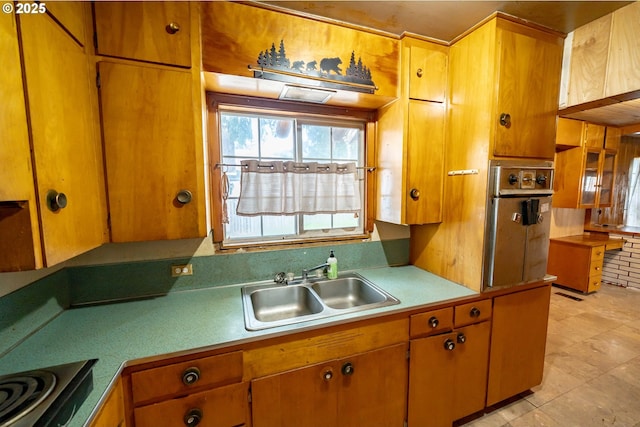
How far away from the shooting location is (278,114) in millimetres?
1729

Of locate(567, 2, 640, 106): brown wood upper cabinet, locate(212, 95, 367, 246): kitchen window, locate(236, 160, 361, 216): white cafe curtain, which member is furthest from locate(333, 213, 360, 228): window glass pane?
locate(567, 2, 640, 106): brown wood upper cabinet

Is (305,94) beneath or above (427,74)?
beneath

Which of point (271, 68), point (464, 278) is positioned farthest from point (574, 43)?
point (271, 68)

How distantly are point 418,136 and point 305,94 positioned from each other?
764 millimetres

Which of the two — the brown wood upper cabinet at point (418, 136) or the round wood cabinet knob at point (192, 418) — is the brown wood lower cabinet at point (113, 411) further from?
the brown wood upper cabinet at point (418, 136)

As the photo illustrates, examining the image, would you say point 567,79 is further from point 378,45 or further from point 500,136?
point 378,45

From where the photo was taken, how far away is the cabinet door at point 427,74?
1.57m

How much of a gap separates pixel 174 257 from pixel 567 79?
2702mm

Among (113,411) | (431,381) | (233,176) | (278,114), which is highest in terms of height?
(278,114)

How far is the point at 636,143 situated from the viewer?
13.0 feet

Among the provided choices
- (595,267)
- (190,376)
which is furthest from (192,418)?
(595,267)

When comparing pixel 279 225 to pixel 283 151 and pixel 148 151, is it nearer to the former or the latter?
pixel 283 151

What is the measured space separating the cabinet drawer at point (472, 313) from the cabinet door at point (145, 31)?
1929 mm

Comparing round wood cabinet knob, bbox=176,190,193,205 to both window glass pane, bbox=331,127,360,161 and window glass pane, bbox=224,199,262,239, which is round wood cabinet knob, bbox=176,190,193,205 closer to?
window glass pane, bbox=224,199,262,239
